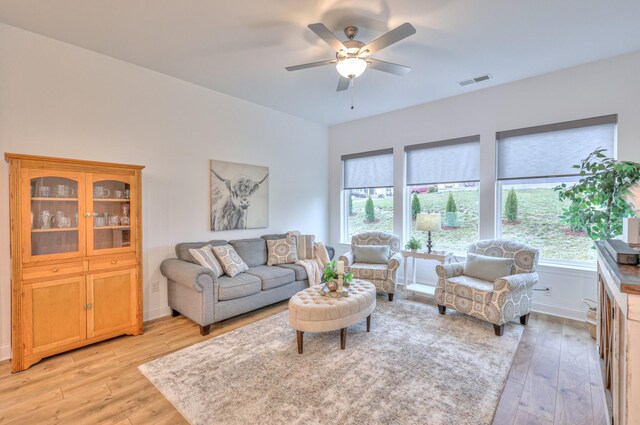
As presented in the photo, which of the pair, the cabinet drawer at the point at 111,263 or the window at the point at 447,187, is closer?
the cabinet drawer at the point at 111,263

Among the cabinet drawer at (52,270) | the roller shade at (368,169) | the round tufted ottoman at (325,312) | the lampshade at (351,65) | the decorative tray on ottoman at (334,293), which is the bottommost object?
the round tufted ottoman at (325,312)

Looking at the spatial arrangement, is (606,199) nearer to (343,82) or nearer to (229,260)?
(343,82)

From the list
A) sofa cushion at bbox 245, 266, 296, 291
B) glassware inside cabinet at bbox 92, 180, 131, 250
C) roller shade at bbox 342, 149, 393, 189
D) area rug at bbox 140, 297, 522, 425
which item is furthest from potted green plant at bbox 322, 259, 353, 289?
roller shade at bbox 342, 149, 393, 189

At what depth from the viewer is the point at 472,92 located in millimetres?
4238

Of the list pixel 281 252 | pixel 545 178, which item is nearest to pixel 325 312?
pixel 281 252

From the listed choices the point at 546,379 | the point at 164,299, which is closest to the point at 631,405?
the point at 546,379

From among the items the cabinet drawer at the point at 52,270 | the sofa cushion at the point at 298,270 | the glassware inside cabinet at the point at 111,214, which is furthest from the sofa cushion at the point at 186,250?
the sofa cushion at the point at 298,270

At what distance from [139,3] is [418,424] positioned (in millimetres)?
3748

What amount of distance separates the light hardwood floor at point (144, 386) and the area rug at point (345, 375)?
0.11 m

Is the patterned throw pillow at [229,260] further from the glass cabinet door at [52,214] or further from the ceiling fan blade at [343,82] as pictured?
the ceiling fan blade at [343,82]

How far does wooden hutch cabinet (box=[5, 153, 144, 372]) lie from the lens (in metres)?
2.45

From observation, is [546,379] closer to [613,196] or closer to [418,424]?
[418,424]

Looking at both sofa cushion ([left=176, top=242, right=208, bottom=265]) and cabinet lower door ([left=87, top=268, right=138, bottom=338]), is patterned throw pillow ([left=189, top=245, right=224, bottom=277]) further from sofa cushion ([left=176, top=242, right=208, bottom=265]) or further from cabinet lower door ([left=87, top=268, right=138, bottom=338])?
cabinet lower door ([left=87, top=268, right=138, bottom=338])

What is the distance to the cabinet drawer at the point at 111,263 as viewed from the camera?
284 centimetres
